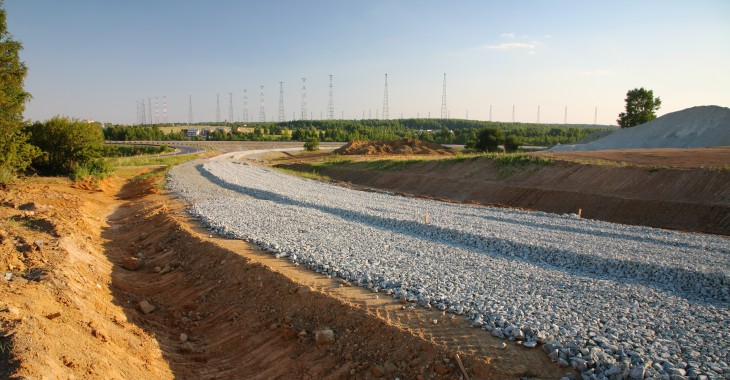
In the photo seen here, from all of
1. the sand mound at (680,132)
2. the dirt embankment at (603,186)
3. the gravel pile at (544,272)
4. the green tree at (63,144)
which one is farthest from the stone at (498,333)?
the sand mound at (680,132)

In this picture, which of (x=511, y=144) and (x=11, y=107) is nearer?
(x=11, y=107)

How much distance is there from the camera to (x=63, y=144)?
98.2ft

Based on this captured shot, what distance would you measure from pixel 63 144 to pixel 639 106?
79.7 m

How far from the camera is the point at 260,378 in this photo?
7.57 m

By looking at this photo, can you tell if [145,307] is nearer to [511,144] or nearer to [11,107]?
[11,107]

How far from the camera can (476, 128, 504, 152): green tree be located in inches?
2576

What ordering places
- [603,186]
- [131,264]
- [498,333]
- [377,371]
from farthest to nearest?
[603,186] < [131,264] < [498,333] < [377,371]

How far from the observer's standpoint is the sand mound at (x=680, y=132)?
50.1 metres

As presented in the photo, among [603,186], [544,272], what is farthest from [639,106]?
[544,272]

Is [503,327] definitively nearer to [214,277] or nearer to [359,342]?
[359,342]

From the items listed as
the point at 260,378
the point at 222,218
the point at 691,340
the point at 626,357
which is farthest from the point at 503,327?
the point at 222,218

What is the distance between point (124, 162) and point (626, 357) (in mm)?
50581

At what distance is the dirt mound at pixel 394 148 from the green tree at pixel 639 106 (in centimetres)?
3198

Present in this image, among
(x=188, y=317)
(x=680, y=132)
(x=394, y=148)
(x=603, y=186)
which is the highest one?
(x=680, y=132)
